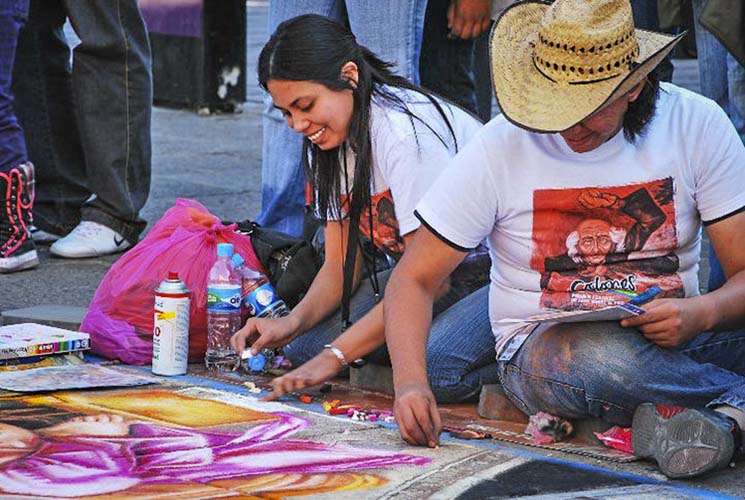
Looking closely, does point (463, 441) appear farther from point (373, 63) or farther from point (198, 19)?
point (198, 19)

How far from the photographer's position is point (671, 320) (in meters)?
3.28

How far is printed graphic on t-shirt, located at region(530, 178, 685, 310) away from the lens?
3.38 metres

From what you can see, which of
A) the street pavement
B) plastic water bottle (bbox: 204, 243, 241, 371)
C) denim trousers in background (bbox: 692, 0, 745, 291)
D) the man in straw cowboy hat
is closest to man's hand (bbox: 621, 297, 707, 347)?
the man in straw cowboy hat

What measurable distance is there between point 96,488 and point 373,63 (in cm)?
143

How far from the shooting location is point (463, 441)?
3.40 meters

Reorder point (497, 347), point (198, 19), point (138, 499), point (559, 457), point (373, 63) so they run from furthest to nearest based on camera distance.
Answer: point (198, 19)
point (373, 63)
point (497, 347)
point (559, 457)
point (138, 499)

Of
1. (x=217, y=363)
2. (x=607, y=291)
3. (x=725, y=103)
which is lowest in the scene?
(x=217, y=363)

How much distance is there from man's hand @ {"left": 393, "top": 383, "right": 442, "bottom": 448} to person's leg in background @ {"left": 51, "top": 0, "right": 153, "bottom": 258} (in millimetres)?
2499

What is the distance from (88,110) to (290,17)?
1117 millimetres

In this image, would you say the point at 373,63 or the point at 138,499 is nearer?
the point at 138,499

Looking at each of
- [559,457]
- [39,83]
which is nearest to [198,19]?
[39,83]

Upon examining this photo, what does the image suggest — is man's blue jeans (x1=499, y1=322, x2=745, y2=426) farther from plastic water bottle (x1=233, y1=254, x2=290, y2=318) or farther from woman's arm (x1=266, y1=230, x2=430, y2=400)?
plastic water bottle (x1=233, y1=254, x2=290, y2=318)

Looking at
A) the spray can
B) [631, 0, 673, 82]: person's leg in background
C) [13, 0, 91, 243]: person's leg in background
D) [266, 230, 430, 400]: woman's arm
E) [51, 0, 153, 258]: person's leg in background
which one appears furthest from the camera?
[13, 0, 91, 243]: person's leg in background

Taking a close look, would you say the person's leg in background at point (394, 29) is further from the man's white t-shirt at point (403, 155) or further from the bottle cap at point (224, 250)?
the bottle cap at point (224, 250)
